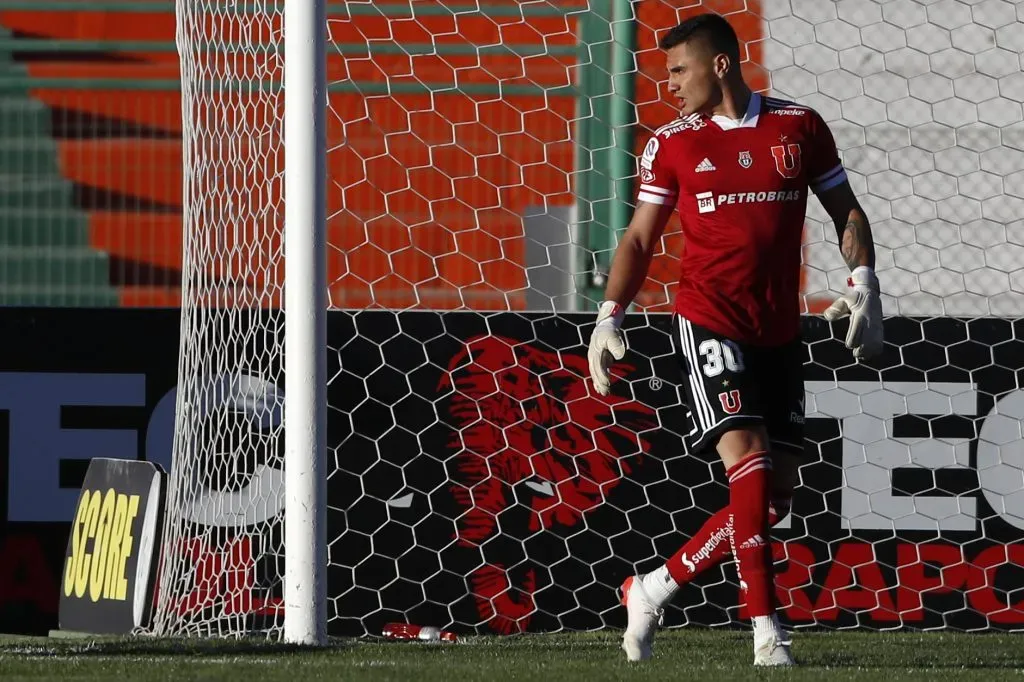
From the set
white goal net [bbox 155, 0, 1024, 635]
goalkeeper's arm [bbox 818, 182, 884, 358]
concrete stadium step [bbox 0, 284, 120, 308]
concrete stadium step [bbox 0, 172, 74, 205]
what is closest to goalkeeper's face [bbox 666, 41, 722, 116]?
goalkeeper's arm [bbox 818, 182, 884, 358]

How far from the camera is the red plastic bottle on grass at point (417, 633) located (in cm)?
454

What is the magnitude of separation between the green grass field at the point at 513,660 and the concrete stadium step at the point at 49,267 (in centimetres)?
134

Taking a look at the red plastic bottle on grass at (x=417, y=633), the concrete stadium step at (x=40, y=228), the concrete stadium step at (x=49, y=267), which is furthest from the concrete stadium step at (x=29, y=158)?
the red plastic bottle on grass at (x=417, y=633)

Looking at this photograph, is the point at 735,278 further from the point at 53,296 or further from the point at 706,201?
the point at 53,296

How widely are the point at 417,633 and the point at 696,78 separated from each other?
6.37ft

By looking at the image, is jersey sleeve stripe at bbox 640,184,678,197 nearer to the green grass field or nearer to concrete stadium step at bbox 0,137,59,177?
the green grass field

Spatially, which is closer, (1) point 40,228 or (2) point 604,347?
(2) point 604,347

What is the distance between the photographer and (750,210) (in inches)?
144

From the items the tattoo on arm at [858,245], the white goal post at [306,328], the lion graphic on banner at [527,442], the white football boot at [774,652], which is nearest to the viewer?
the white football boot at [774,652]

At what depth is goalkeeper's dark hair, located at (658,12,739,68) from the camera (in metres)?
3.72

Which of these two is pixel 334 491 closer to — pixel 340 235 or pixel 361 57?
pixel 340 235

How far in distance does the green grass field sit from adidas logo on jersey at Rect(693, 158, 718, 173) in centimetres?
116

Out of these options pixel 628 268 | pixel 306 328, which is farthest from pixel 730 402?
pixel 306 328

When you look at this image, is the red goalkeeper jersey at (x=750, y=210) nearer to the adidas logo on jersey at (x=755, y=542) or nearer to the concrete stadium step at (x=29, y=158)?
the adidas logo on jersey at (x=755, y=542)
